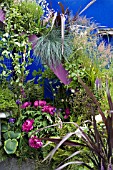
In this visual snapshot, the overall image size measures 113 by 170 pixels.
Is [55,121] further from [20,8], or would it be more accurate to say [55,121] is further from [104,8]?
[104,8]

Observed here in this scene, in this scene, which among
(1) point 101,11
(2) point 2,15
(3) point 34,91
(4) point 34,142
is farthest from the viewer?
(1) point 101,11

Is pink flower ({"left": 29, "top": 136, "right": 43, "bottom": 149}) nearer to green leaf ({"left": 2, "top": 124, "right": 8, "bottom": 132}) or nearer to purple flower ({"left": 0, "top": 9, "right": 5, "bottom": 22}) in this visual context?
green leaf ({"left": 2, "top": 124, "right": 8, "bottom": 132})

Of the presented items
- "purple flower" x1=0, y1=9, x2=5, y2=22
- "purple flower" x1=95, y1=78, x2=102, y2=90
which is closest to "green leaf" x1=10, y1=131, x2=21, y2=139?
"purple flower" x1=95, y1=78, x2=102, y2=90

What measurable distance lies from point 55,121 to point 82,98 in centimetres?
43

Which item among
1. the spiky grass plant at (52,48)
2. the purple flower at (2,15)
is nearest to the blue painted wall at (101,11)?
the spiky grass plant at (52,48)

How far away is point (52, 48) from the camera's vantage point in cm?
368

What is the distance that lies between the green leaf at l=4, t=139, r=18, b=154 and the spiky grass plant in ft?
3.51

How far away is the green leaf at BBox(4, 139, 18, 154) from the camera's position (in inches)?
129

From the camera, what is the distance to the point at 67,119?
12.1ft

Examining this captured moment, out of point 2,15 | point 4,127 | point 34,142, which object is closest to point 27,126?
point 34,142

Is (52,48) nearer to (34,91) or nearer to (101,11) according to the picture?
(34,91)

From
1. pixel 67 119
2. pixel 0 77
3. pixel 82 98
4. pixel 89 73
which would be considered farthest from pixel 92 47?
pixel 0 77

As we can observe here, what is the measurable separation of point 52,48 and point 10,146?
1.31 meters

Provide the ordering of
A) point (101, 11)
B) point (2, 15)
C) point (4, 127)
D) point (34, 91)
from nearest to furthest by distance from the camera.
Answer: point (4, 127) → point (2, 15) → point (34, 91) → point (101, 11)
